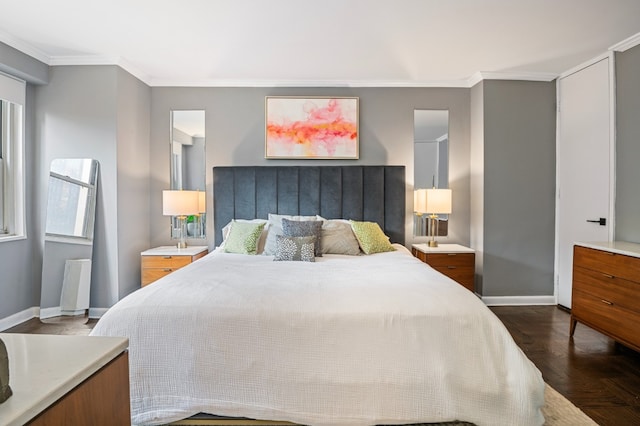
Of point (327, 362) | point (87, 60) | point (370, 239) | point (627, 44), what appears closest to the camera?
point (327, 362)

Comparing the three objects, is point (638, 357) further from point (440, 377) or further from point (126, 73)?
point (126, 73)

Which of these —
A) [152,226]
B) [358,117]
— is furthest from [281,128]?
[152,226]

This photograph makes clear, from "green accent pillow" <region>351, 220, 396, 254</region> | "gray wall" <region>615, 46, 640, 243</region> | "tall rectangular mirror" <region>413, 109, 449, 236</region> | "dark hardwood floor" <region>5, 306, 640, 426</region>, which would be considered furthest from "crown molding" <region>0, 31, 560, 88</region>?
"dark hardwood floor" <region>5, 306, 640, 426</region>

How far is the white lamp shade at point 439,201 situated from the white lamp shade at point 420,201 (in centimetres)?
3

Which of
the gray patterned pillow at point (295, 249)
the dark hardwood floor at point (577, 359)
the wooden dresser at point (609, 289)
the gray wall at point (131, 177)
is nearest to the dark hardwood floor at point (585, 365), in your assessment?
the dark hardwood floor at point (577, 359)

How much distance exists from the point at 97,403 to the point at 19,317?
3659mm

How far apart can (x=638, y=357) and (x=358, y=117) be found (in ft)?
10.8

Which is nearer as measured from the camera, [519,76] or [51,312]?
[51,312]

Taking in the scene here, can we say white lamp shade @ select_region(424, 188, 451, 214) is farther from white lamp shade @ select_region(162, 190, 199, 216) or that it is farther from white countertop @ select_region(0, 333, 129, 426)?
white countertop @ select_region(0, 333, 129, 426)

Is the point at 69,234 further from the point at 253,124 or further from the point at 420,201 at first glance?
the point at 420,201

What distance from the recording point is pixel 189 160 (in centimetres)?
425

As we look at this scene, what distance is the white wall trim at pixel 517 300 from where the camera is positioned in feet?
13.3

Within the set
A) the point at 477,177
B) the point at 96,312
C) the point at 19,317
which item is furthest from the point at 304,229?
the point at 19,317

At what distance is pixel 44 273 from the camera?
3.50 meters
